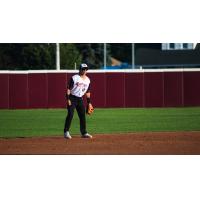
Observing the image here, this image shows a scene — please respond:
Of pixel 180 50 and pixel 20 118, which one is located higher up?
pixel 180 50

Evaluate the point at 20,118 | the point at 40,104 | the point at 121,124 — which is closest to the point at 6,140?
the point at 121,124

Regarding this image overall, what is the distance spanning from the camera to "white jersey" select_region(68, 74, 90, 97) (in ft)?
54.8

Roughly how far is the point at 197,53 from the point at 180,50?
2971 mm

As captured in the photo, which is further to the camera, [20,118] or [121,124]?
[20,118]

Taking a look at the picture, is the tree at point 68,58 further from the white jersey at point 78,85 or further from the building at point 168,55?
the white jersey at point 78,85

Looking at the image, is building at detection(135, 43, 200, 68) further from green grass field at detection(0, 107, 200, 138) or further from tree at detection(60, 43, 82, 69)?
green grass field at detection(0, 107, 200, 138)

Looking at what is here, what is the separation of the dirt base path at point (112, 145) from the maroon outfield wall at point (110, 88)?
14305 mm

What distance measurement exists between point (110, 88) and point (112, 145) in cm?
1683

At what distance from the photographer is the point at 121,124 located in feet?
76.4

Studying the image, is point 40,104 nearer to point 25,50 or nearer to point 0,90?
point 0,90

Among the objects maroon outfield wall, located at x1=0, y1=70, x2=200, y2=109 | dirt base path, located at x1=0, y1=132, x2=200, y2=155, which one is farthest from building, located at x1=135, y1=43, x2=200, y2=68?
dirt base path, located at x1=0, y1=132, x2=200, y2=155

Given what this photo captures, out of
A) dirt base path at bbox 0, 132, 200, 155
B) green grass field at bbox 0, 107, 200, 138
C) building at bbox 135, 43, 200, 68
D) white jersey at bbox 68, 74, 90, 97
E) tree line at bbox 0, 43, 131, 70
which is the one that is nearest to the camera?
dirt base path at bbox 0, 132, 200, 155

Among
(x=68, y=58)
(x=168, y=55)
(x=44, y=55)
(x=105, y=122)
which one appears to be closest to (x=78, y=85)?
(x=105, y=122)

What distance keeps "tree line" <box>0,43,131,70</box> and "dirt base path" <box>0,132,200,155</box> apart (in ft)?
77.6
